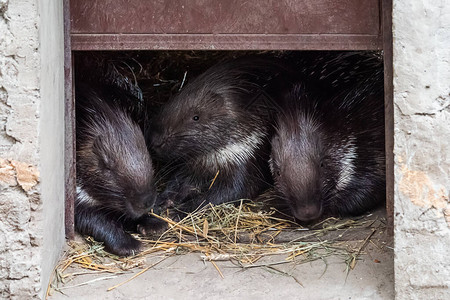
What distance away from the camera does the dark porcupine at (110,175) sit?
128 inches

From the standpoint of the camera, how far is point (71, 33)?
2943mm

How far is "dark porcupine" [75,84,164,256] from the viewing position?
3.25 meters

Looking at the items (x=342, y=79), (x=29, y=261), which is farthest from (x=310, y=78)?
(x=29, y=261)

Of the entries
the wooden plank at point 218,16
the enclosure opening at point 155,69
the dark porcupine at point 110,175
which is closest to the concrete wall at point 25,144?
the wooden plank at point 218,16

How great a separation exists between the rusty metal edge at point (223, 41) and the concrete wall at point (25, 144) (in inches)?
12.0

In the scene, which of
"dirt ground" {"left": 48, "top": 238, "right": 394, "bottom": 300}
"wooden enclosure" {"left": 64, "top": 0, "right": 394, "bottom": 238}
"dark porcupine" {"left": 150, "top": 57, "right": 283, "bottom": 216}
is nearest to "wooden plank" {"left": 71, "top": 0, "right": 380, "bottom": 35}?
"wooden enclosure" {"left": 64, "top": 0, "right": 394, "bottom": 238}

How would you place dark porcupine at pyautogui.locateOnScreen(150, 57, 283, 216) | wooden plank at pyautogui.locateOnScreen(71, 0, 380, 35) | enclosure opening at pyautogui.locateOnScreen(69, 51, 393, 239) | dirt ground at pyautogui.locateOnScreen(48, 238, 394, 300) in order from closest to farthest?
dirt ground at pyautogui.locateOnScreen(48, 238, 394, 300) < wooden plank at pyautogui.locateOnScreen(71, 0, 380, 35) < dark porcupine at pyautogui.locateOnScreen(150, 57, 283, 216) < enclosure opening at pyautogui.locateOnScreen(69, 51, 393, 239)

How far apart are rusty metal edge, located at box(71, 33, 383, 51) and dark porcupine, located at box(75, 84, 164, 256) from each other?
559mm

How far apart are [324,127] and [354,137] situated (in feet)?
0.64

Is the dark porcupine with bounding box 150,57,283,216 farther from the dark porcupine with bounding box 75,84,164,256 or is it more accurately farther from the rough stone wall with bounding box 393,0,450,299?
the rough stone wall with bounding box 393,0,450,299

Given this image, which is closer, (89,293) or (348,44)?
(89,293)

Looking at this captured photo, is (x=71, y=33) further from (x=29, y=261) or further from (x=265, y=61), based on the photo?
(x=265, y=61)

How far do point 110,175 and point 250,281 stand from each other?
3.09ft

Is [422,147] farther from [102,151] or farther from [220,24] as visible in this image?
[102,151]
